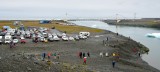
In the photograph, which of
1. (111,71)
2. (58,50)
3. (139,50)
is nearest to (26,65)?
(111,71)

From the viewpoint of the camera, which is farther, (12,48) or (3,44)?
(3,44)

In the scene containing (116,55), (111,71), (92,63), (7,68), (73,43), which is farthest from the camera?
(73,43)

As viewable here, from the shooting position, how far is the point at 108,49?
54438 mm

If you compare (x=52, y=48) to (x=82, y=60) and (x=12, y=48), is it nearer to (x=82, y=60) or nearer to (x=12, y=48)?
(x=12, y=48)

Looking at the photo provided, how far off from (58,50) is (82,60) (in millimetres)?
9186

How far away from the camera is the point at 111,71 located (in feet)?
119

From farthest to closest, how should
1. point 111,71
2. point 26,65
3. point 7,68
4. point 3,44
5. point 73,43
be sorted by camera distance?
point 73,43 < point 3,44 < point 111,71 < point 26,65 < point 7,68

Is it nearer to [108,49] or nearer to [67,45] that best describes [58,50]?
[67,45]

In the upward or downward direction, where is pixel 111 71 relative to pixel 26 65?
downward

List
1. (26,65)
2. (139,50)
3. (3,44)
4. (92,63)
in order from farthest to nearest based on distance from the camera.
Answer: (139,50) < (3,44) < (92,63) < (26,65)

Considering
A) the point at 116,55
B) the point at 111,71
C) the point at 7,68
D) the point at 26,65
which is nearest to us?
the point at 7,68

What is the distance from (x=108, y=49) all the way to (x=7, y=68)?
102ft

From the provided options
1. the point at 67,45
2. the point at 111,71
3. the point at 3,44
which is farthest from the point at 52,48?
the point at 111,71

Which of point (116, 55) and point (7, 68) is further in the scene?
point (116, 55)
